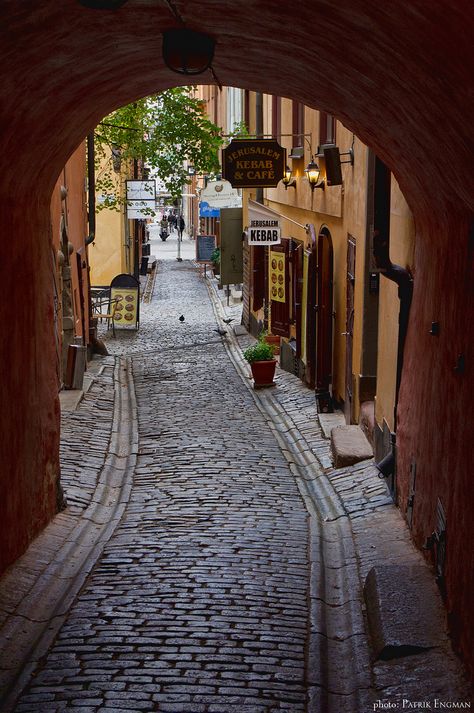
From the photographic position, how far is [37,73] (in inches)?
254

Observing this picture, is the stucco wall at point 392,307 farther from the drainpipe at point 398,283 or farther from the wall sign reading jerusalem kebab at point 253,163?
the wall sign reading jerusalem kebab at point 253,163

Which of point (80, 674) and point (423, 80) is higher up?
point (423, 80)

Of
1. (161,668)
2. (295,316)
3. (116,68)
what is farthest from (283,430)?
(161,668)

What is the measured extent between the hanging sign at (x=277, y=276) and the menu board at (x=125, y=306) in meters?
6.51

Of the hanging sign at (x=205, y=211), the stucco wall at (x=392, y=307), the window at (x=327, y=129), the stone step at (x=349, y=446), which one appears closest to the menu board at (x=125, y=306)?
the window at (x=327, y=129)

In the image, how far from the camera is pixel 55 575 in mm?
8016

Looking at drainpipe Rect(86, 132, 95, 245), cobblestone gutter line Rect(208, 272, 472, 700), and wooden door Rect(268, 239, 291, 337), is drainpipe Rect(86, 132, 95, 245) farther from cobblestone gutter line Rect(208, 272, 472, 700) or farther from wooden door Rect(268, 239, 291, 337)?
cobblestone gutter line Rect(208, 272, 472, 700)

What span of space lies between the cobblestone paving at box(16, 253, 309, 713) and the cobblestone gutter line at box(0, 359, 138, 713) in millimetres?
106

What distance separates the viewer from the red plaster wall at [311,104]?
5.12 m

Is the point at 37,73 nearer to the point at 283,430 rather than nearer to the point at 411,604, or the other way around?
the point at 411,604

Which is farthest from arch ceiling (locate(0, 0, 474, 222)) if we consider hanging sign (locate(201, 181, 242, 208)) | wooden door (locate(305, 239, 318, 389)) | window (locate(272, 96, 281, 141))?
hanging sign (locate(201, 181, 242, 208))

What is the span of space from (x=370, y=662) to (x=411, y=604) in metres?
0.63

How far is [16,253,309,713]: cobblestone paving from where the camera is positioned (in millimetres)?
5957

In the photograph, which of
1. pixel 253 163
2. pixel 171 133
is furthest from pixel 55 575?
pixel 171 133
